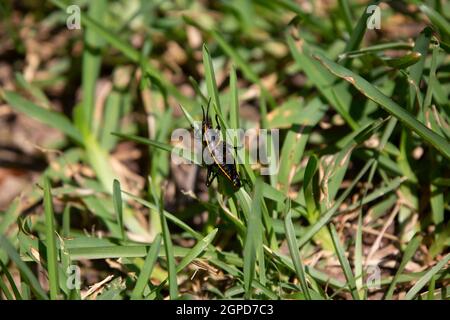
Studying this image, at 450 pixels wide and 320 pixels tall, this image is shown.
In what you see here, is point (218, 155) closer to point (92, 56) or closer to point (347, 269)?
point (347, 269)

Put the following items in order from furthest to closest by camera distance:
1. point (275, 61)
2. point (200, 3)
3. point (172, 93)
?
point (200, 3), point (275, 61), point (172, 93)

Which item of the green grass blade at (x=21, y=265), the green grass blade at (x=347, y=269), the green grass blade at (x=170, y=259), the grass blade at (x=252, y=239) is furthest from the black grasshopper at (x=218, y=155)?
the green grass blade at (x=21, y=265)

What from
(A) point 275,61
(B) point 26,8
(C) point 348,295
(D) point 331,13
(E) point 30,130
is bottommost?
(C) point 348,295

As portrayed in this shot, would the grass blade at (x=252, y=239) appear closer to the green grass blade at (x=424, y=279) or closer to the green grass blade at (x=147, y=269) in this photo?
the green grass blade at (x=147, y=269)

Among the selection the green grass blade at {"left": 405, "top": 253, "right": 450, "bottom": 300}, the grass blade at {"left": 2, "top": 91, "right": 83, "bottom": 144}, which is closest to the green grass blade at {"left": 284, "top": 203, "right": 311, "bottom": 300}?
the green grass blade at {"left": 405, "top": 253, "right": 450, "bottom": 300}

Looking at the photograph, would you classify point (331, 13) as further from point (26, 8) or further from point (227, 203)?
point (26, 8)

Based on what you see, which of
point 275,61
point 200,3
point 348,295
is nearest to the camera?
point 348,295

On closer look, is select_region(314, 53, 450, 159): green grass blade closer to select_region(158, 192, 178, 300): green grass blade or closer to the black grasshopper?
the black grasshopper
